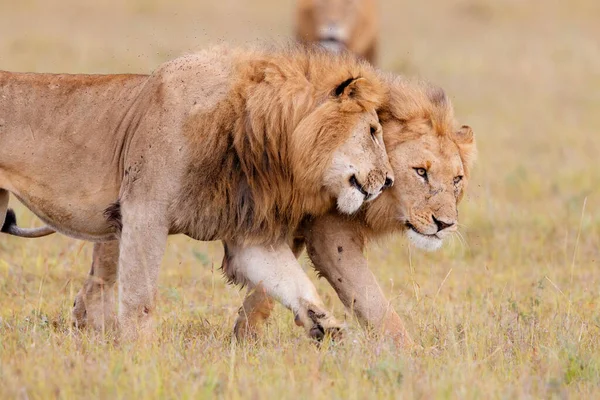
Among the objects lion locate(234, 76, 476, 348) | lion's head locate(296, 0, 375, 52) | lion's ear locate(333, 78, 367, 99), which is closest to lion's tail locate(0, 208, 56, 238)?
lion locate(234, 76, 476, 348)

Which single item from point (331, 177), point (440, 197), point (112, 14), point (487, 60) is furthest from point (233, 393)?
point (112, 14)

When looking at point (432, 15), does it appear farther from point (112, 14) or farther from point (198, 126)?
point (198, 126)

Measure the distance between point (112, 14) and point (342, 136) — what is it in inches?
627

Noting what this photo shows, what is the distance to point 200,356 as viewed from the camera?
4082 mm

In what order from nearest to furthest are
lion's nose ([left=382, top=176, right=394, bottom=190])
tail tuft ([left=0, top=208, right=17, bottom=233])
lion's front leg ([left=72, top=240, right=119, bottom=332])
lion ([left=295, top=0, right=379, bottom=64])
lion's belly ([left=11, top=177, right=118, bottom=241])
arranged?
lion's nose ([left=382, top=176, right=394, bottom=190]) → lion's belly ([left=11, top=177, right=118, bottom=241]) → tail tuft ([left=0, top=208, right=17, bottom=233]) → lion's front leg ([left=72, top=240, right=119, bottom=332]) → lion ([left=295, top=0, right=379, bottom=64])

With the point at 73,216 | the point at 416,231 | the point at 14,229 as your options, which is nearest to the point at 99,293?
the point at 14,229

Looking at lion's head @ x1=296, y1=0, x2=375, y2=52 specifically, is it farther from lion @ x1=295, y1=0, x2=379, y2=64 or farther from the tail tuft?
the tail tuft

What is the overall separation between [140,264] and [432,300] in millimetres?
1785

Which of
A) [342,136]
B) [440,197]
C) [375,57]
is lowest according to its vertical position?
[375,57]

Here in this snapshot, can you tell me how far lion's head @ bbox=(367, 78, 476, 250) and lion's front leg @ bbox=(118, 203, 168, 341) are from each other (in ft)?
3.00

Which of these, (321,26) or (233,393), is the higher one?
(233,393)

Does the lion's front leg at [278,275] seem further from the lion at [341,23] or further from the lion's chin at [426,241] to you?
the lion at [341,23]

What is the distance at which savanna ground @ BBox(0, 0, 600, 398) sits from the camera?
370cm

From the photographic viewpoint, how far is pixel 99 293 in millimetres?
5230
